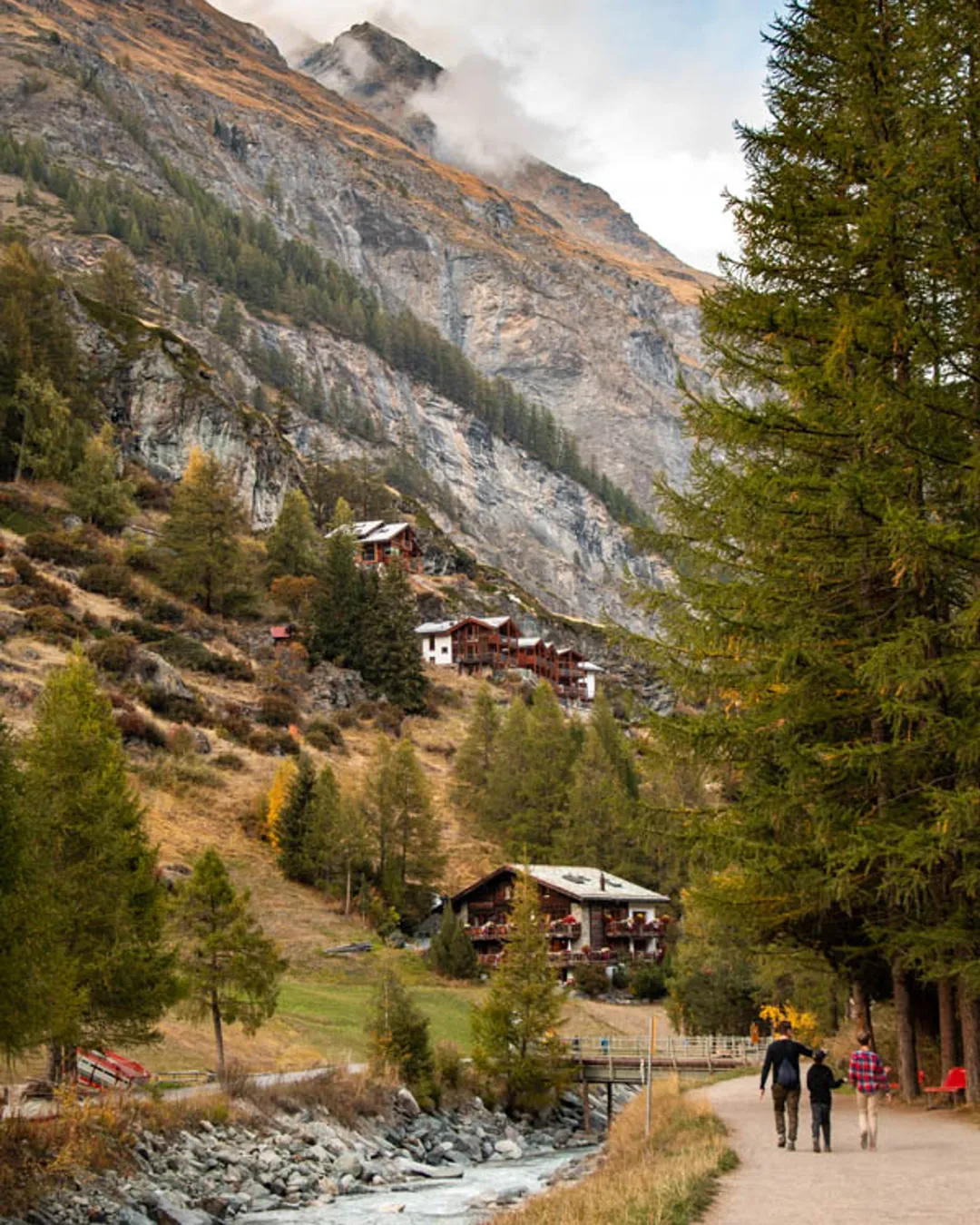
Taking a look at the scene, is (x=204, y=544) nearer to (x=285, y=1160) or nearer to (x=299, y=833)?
(x=299, y=833)

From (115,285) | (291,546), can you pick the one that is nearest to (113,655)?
(291,546)

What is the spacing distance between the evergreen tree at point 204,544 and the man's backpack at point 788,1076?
229 feet

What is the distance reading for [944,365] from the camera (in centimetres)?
1564

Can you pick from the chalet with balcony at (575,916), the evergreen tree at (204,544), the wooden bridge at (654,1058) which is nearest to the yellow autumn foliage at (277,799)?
the chalet with balcony at (575,916)

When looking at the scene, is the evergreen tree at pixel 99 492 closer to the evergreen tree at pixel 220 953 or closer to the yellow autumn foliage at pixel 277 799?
the yellow autumn foliage at pixel 277 799

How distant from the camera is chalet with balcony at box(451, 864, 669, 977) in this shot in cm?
5678

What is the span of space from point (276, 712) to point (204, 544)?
16911 mm

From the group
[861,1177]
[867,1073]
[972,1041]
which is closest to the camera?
[861,1177]

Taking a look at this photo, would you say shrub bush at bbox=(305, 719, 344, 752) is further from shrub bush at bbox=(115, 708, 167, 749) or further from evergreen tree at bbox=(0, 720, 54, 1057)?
evergreen tree at bbox=(0, 720, 54, 1057)

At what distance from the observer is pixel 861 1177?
33.7 feet

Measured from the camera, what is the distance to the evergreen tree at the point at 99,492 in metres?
79.5

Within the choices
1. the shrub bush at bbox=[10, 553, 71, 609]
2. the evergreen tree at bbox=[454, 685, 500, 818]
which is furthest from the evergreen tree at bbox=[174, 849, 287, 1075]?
the shrub bush at bbox=[10, 553, 71, 609]

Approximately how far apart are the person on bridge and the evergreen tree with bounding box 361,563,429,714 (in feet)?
226

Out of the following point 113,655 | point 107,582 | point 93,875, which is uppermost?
point 107,582
